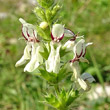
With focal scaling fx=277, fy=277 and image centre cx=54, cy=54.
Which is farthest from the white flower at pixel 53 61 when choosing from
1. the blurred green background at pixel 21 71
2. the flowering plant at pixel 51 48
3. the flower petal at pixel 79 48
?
the blurred green background at pixel 21 71

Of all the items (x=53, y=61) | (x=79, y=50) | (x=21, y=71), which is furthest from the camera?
(x=21, y=71)

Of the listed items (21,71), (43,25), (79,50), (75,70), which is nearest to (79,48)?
(79,50)

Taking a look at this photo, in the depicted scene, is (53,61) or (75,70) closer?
(53,61)

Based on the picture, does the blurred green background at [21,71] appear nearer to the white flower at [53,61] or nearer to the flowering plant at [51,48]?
the flowering plant at [51,48]

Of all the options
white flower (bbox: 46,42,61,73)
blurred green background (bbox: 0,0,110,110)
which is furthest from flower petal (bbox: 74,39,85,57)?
blurred green background (bbox: 0,0,110,110)

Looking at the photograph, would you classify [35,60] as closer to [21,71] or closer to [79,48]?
[79,48]

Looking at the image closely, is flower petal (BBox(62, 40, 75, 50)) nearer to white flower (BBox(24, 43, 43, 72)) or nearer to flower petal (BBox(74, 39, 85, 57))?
flower petal (BBox(74, 39, 85, 57))
